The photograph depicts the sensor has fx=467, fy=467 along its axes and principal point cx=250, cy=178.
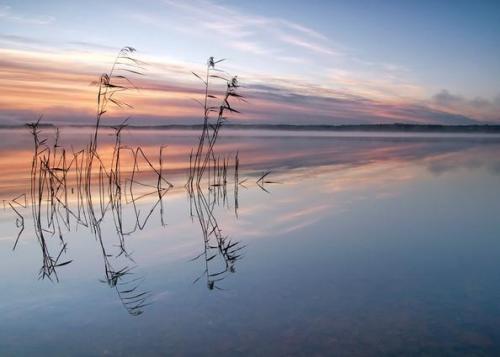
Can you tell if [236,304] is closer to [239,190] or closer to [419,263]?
[419,263]

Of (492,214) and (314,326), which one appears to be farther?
(492,214)

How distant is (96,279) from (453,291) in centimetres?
315

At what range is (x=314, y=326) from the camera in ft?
10.6

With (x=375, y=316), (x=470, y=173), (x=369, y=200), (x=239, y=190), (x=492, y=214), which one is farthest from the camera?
(x=470, y=173)

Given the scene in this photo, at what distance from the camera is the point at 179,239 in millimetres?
5895

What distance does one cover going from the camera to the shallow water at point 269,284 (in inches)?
120

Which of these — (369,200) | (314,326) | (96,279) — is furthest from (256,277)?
(369,200)

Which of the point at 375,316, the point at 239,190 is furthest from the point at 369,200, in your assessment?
the point at 375,316

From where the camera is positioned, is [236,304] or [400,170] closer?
[236,304]

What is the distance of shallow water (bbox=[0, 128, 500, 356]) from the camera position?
120 inches

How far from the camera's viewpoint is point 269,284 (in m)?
4.14

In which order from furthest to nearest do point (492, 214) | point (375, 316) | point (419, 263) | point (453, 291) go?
point (492, 214) → point (419, 263) → point (453, 291) → point (375, 316)

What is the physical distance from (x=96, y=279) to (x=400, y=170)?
12.5 meters

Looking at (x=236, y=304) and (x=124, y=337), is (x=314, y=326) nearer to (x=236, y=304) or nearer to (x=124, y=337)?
(x=236, y=304)
